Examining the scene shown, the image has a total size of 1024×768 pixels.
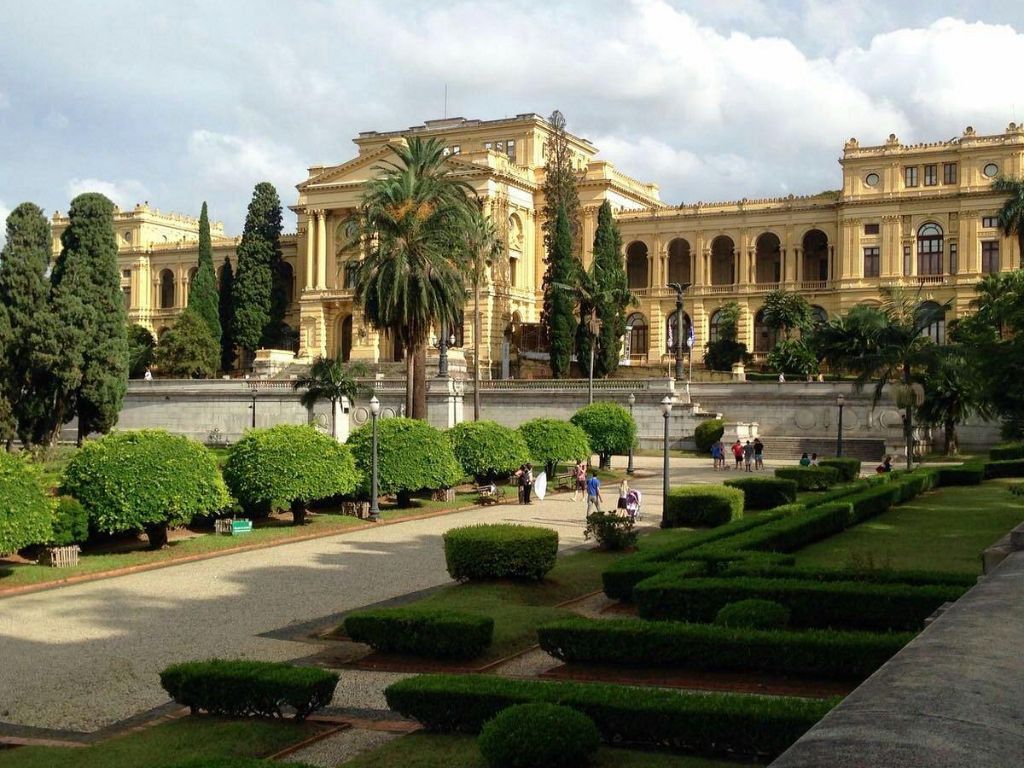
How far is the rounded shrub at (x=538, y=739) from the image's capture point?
886 centimetres

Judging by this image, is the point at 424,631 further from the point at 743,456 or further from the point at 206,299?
the point at 206,299

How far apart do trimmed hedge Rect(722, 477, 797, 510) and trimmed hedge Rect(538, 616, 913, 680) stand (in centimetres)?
1876

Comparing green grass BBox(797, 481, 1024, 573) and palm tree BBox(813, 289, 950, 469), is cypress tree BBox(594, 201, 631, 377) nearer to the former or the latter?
palm tree BBox(813, 289, 950, 469)

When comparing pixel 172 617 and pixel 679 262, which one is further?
pixel 679 262

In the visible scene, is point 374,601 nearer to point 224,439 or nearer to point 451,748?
point 451,748

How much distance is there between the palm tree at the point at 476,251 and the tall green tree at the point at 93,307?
42.5ft

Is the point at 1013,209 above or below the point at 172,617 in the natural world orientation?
above

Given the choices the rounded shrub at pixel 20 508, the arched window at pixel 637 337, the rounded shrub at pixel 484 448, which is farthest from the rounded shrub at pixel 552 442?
the arched window at pixel 637 337

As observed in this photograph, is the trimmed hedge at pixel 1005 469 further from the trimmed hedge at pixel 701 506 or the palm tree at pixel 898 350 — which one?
the trimmed hedge at pixel 701 506

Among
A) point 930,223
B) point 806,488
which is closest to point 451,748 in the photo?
point 806,488

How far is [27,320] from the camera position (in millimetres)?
37969

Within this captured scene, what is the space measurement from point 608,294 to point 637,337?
58.3 feet

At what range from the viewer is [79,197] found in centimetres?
3962

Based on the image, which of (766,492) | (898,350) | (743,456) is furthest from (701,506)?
(743,456)
